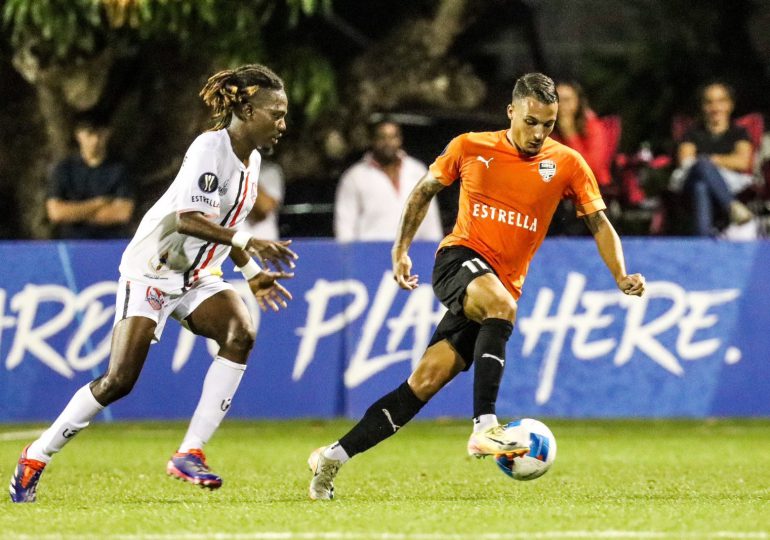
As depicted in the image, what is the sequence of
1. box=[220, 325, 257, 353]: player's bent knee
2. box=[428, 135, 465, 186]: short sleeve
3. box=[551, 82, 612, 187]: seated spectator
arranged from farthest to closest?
box=[551, 82, 612, 187]: seated spectator
box=[428, 135, 465, 186]: short sleeve
box=[220, 325, 257, 353]: player's bent knee

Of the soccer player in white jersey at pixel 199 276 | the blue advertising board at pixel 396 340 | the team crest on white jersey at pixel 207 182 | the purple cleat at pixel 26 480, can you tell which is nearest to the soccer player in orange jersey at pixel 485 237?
the soccer player in white jersey at pixel 199 276

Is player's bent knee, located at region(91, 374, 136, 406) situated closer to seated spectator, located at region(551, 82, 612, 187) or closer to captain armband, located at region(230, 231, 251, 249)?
captain armband, located at region(230, 231, 251, 249)

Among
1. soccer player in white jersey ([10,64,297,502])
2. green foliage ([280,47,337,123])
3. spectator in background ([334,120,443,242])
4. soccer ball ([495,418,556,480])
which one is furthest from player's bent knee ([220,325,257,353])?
green foliage ([280,47,337,123])

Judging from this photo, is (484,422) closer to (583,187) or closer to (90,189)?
(583,187)

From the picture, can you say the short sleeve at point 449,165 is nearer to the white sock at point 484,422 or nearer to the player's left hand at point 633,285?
the player's left hand at point 633,285

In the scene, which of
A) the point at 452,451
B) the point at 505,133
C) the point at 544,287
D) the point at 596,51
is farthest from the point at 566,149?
the point at 596,51

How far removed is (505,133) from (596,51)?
13.6 meters

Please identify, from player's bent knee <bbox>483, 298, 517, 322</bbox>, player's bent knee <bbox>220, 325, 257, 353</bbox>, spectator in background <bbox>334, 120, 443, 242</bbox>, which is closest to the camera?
player's bent knee <bbox>483, 298, 517, 322</bbox>

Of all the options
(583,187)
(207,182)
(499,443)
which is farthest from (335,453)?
(583,187)

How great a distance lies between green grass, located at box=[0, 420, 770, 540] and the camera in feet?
19.7

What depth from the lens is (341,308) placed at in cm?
1184

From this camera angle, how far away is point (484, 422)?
6.86 m

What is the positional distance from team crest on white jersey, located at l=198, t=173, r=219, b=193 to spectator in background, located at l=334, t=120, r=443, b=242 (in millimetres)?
5506

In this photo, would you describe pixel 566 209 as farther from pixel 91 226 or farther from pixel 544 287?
pixel 91 226
